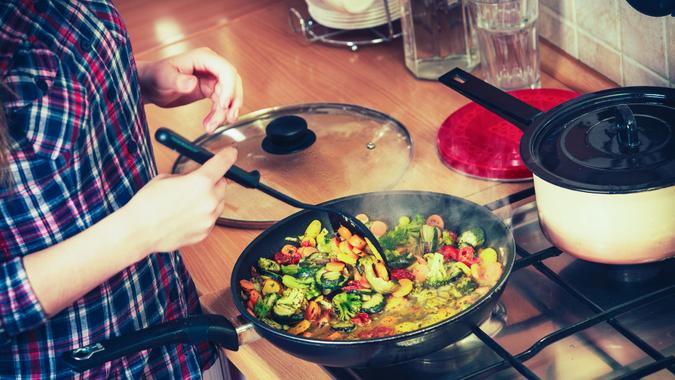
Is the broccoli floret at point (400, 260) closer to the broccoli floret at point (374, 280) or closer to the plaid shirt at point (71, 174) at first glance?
the broccoli floret at point (374, 280)

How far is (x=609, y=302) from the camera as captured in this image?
46.6 inches

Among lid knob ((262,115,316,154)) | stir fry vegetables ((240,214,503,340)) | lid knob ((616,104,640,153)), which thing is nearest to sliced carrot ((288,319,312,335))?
stir fry vegetables ((240,214,503,340))

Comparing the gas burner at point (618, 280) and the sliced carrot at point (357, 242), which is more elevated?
the sliced carrot at point (357, 242)

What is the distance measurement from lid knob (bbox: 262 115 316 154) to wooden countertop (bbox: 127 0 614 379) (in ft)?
0.48

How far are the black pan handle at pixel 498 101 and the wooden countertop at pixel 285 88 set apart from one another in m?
0.19

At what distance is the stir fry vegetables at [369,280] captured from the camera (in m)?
1.16

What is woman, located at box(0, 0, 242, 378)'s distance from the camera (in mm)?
1148

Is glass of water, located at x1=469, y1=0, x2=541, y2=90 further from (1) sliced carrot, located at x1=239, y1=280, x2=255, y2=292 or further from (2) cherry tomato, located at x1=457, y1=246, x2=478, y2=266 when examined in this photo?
(1) sliced carrot, located at x1=239, y1=280, x2=255, y2=292

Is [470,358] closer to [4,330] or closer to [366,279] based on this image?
[366,279]

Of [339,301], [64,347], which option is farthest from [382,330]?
[64,347]

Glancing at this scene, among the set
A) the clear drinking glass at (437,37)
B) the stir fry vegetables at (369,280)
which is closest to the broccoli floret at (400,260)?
the stir fry vegetables at (369,280)

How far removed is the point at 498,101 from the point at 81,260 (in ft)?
1.88

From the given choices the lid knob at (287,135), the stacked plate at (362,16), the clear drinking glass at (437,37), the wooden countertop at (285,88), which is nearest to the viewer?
the wooden countertop at (285,88)

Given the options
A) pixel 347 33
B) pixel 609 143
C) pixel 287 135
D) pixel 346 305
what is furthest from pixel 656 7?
pixel 347 33
